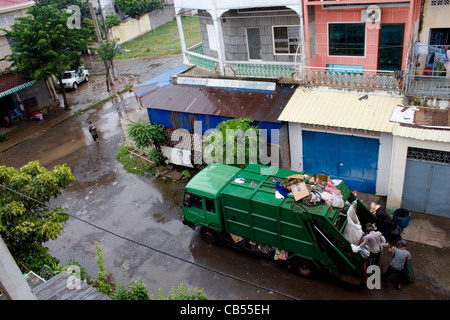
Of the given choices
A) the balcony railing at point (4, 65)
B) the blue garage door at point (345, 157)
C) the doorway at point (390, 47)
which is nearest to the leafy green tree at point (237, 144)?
the blue garage door at point (345, 157)

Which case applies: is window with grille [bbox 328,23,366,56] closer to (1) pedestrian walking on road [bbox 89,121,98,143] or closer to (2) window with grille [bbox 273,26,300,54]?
(2) window with grille [bbox 273,26,300,54]

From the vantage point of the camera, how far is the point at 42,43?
19.0 metres

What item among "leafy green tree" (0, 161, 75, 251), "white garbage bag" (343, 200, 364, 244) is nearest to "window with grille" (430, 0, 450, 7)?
"white garbage bag" (343, 200, 364, 244)

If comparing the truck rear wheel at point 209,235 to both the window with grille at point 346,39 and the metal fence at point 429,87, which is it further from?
the window with grille at point 346,39

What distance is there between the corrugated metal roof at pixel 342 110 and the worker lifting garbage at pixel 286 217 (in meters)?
2.38

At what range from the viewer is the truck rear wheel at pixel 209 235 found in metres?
10.2

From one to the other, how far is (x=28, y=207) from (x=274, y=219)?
5929 mm

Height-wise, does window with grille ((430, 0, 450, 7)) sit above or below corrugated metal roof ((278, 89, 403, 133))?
above

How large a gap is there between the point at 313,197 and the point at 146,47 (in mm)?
31703

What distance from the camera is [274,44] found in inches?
553

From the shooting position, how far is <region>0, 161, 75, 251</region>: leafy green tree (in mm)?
7867

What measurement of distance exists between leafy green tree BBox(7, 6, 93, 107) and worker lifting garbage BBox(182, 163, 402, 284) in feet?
47.0
